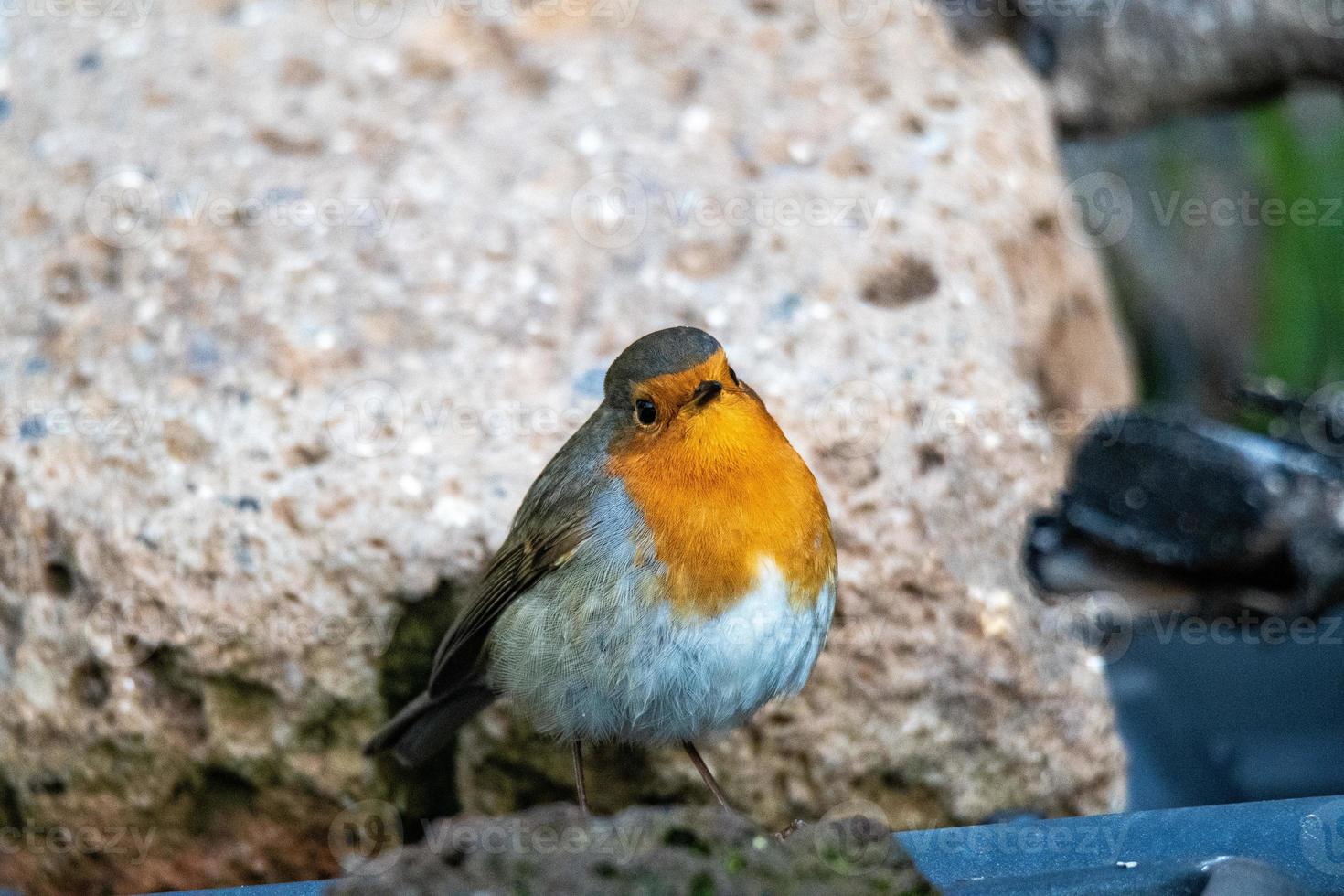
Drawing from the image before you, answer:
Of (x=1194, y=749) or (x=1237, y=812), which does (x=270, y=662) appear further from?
(x=1194, y=749)

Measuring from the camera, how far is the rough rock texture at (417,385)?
11.5 ft

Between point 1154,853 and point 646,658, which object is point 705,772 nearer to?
point 646,658

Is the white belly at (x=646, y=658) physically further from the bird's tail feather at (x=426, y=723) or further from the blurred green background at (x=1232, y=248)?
the blurred green background at (x=1232, y=248)

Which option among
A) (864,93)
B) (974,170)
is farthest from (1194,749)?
(864,93)

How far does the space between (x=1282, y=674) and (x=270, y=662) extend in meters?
3.42

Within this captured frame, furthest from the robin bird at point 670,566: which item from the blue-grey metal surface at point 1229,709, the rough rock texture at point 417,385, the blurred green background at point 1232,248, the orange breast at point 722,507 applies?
the blurred green background at point 1232,248

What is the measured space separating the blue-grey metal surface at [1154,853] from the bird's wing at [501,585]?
927mm

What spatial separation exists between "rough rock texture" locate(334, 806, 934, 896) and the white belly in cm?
61

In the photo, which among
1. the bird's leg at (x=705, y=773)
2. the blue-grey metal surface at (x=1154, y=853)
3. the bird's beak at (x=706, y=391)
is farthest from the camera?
the bird's leg at (x=705, y=773)

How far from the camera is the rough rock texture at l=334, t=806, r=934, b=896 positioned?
2154mm

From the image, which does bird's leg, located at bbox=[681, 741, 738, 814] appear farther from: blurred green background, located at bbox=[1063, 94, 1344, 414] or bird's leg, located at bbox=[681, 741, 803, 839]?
blurred green background, located at bbox=[1063, 94, 1344, 414]

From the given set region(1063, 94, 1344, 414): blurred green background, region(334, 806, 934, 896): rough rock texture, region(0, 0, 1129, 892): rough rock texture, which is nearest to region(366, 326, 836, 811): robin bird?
region(0, 0, 1129, 892): rough rock texture

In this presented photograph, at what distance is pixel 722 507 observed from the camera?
9.50 feet

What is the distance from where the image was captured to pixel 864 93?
4387mm
